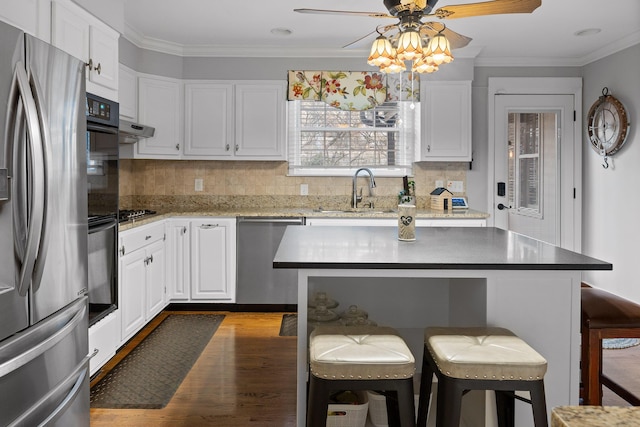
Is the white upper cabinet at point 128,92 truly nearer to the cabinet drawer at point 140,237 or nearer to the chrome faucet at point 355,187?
the cabinet drawer at point 140,237

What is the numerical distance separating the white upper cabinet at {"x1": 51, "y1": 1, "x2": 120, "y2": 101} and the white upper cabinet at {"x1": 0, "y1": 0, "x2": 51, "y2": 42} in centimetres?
5

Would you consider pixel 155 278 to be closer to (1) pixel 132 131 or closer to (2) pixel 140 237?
(2) pixel 140 237

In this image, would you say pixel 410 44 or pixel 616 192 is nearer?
pixel 410 44

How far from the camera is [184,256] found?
4242 mm

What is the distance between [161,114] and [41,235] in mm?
2970

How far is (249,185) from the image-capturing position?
15.9 feet

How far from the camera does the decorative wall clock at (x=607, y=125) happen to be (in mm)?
4223

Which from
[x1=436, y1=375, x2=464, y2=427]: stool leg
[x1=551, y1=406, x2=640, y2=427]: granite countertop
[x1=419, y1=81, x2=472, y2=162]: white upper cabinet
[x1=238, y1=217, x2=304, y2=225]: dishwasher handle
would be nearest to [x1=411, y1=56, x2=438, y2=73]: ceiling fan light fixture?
[x1=436, y1=375, x2=464, y2=427]: stool leg

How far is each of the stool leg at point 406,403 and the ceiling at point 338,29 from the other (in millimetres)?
2301

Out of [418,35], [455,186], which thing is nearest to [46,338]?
[418,35]

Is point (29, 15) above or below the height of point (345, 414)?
above

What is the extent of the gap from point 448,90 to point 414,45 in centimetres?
253

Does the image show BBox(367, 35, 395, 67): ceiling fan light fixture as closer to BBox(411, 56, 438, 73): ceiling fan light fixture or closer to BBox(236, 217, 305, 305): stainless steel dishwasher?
BBox(411, 56, 438, 73): ceiling fan light fixture

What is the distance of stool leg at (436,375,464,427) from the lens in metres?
1.56
